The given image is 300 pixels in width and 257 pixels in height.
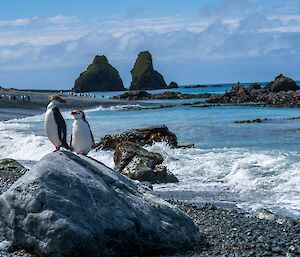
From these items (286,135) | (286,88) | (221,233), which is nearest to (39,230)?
(221,233)

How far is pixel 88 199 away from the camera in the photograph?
9234 mm

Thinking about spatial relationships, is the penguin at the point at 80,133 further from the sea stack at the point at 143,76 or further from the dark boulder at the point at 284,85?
the sea stack at the point at 143,76

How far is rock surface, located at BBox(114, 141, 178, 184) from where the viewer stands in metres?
18.4

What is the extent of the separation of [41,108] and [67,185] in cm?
5987

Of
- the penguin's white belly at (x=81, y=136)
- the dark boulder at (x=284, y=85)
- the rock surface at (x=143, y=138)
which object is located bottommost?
the rock surface at (x=143, y=138)

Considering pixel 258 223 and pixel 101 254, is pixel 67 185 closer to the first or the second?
pixel 101 254

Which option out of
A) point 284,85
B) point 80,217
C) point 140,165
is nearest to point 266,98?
point 284,85

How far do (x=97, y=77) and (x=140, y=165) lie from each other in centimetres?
15051

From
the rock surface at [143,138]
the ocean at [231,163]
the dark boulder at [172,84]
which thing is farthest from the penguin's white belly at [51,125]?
the dark boulder at [172,84]

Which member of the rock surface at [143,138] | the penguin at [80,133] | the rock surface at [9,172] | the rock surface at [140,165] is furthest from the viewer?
the rock surface at [143,138]

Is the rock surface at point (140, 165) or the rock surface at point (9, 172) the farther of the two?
the rock surface at point (140, 165)

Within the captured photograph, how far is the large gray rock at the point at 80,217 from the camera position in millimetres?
8805

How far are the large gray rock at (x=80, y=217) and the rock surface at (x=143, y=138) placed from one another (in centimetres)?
1525

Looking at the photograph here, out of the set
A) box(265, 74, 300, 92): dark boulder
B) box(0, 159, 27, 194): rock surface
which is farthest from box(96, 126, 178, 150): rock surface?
box(265, 74, 300, 92): dark boulder
